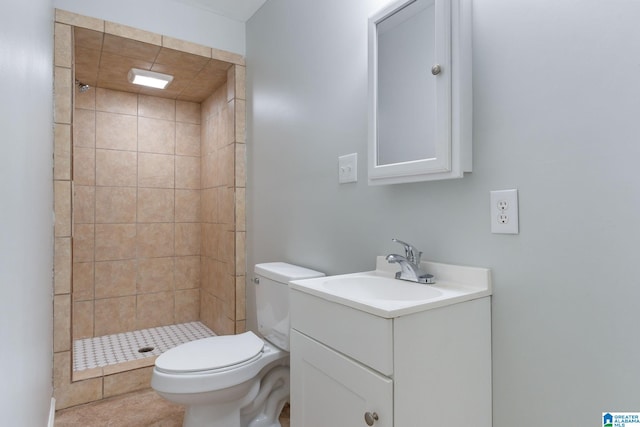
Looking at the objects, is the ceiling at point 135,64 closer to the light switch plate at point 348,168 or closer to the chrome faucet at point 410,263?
the light switch plate at point 348,168

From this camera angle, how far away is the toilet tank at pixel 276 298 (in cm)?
170

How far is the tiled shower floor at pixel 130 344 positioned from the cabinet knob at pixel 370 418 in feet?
6.69

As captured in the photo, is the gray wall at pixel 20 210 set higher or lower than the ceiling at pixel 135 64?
lower

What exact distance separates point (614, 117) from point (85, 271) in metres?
3.37

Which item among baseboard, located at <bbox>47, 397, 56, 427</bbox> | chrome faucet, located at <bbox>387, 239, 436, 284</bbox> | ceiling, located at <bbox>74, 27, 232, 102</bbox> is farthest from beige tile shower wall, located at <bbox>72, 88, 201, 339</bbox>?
chrome faucet, located at <bbox>387, 239, 436, 284</bbox>

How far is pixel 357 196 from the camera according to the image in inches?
62.0

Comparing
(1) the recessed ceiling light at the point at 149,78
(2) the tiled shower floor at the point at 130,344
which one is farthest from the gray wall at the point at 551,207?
(2) the tiled shower floor at the point at 130,344

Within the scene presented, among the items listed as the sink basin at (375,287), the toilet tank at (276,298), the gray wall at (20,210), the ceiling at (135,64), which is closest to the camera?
the gray wall at (20,210)

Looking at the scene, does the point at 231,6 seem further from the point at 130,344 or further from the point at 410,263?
the point at 130,344

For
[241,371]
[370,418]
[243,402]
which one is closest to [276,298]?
[241,371]

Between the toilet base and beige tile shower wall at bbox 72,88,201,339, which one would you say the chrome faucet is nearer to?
the toilet base

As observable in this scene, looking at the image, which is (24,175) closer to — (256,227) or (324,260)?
(324,260)

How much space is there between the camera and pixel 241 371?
1.54 meters

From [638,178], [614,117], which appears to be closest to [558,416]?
[638,178]
